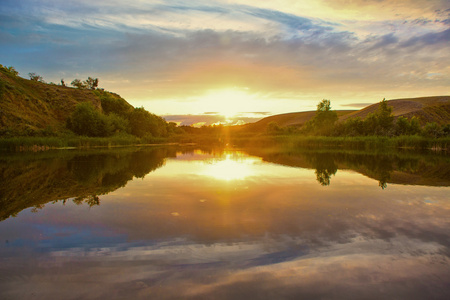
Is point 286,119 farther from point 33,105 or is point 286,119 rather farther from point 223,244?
point 223,244

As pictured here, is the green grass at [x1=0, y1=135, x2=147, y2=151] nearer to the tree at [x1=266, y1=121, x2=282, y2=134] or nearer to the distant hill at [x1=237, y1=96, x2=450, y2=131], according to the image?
the tree at [x1=266, y1=121, x2=282, y2=134]

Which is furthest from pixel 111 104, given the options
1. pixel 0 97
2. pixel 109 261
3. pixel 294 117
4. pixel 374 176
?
pixel 294 117

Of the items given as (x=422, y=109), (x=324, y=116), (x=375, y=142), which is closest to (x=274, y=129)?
(x=324, y=116)

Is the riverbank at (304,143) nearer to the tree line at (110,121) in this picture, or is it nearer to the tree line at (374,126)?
the tree line at (374,126)

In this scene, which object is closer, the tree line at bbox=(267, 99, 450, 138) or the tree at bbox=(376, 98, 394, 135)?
the tree line at bbox=(267, 99, 450, 138)

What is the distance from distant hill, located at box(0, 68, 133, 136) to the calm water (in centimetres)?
3702

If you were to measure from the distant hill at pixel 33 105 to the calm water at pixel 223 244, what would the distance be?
3702cm

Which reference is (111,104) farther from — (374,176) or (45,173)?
(374,176)

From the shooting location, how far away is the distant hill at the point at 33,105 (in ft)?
131

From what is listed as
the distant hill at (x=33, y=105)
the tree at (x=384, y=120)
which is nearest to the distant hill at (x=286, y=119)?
the tree at (x=384, y=120)

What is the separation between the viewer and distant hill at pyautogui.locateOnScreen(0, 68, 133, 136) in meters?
40.1

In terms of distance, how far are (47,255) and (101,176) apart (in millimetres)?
8211

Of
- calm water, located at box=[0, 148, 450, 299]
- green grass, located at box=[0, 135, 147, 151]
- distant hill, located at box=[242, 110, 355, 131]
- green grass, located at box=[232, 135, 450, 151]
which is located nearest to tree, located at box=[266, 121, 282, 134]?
green grass, located at box=[232, 135, 450, 151]

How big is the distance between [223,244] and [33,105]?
55.2m
